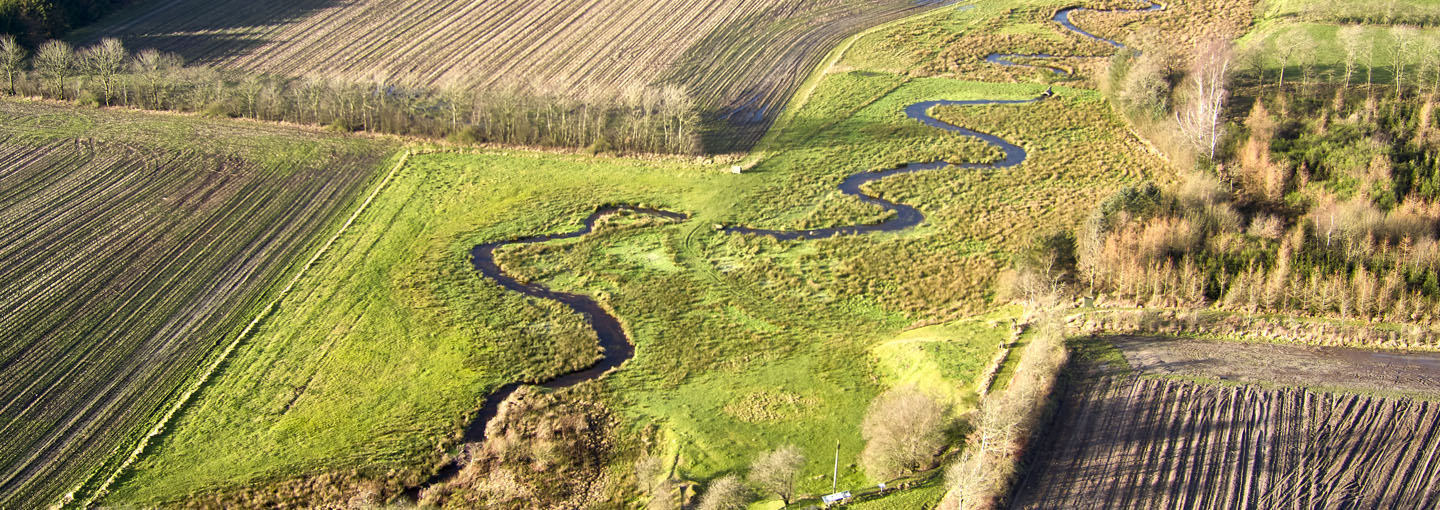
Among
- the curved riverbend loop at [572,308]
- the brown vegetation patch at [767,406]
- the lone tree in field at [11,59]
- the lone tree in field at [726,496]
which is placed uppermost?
the lone tree in field at [11,59]

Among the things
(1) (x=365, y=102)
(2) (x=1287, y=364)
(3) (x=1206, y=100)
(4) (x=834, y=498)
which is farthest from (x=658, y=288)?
(3) (x=1206, y=100)

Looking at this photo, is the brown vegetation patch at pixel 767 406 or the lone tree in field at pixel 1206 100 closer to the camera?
the brown vegetation patch at pixel 767 406

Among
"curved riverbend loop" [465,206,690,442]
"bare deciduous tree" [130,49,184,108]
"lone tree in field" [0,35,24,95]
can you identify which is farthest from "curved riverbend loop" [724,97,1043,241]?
"lone tree in field" [0,35,24,95]

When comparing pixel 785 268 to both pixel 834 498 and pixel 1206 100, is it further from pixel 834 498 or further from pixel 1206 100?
pixel 1206 100

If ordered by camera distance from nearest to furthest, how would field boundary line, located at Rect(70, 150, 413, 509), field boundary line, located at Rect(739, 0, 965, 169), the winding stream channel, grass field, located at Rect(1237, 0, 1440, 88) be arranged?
field boundary line, located at Rect(70, 150, 413, 509)
the winding stream channel
field boundary line, located at Rect(739, 0, 965, 169)
grass field, located at Rect(1237, 0, 1440, 88)

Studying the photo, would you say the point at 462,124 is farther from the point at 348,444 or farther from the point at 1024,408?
the point at 1024,408

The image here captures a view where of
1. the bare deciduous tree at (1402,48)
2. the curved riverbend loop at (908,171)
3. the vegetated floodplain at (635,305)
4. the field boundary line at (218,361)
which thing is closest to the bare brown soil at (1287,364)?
the vegetated floodplain at (635,305)

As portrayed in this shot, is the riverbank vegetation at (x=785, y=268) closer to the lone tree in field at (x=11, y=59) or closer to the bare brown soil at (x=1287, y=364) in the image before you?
the lone tree in field at (x=11, y=59)

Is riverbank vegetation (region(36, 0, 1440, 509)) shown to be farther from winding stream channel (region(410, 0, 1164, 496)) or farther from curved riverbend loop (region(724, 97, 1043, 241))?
curved riverbend loop (region(724, 97, 1043, 241))
